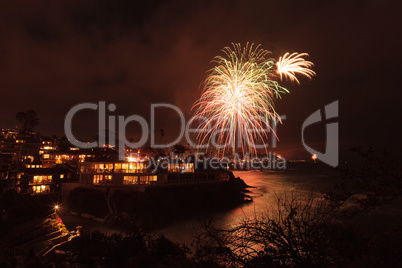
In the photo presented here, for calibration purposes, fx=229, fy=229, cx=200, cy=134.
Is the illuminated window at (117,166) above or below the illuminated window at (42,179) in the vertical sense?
above

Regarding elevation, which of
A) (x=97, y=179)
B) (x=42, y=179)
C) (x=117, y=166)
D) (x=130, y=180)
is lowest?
(x=42, y=179)

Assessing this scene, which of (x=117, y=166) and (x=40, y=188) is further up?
(x=117, y=166)

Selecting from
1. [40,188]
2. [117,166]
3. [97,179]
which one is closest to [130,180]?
[117,166]

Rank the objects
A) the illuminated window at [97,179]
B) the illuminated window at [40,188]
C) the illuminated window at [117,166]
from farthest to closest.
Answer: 1. the illuminated window at [117,166]
2. the illuminated window at [40,188]
3. the illuminated window at [97,179]

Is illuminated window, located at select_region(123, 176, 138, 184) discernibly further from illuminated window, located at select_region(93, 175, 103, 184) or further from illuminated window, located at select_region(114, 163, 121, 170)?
illuminated window, located at select_region(114, 163, 121, 170)

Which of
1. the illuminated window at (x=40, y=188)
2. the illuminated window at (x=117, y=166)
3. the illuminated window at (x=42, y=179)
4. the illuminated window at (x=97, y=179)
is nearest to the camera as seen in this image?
the illuminated window at (x=97, y=179)

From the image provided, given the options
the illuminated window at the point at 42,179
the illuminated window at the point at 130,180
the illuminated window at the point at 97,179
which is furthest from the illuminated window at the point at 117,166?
the illuminated window at the point at 42,179

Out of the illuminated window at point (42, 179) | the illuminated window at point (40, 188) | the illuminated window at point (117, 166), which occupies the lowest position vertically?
the illuminated window at point (40, 188)

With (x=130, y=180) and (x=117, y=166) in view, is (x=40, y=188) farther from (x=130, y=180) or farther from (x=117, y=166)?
(x=130, y=180)

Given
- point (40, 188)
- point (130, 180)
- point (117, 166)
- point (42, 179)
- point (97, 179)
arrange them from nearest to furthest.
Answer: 1. point (130, 180)
2. point (97, 179)
3. point (40, 188)
4. point (42, 179)
5. point (117, 166)

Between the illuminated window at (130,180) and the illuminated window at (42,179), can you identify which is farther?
the illuminated window at (42,179)

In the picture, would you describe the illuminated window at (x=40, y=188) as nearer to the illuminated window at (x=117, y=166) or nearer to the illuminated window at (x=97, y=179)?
the illuminated window at (x=97, y=179)

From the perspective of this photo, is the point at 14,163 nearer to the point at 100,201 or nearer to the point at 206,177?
the point at 100,201
